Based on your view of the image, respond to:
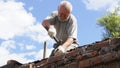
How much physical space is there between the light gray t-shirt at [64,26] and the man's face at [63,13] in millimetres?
76

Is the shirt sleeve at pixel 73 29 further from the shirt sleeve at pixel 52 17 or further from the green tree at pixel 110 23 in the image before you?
the green tree at pixel 110 23

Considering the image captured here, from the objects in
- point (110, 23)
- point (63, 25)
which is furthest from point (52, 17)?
point (110, 23)

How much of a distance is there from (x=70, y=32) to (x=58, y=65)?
1.19 m

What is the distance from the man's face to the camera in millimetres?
5408

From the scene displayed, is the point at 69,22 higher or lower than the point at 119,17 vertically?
lower

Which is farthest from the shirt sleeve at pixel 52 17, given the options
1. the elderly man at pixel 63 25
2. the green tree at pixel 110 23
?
the green tree at pixel 110 23

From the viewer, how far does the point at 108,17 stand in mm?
17375

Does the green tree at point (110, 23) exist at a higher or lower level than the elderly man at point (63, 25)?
higher

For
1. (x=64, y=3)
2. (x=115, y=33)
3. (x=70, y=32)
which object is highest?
(x=115, y=33)

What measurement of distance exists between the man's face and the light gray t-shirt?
8 centimetres

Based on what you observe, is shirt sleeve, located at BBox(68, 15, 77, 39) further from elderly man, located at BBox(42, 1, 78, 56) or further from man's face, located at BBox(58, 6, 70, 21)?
man's face, located at BBox(58, 6, 70, 21)

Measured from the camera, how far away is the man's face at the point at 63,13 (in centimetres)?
541

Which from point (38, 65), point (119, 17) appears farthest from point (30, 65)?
point (119, 17)

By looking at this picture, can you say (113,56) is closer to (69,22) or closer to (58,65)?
(58,65)
